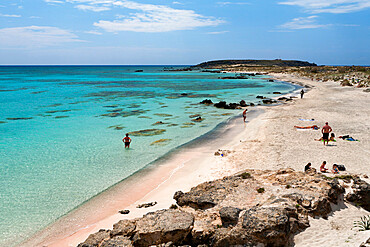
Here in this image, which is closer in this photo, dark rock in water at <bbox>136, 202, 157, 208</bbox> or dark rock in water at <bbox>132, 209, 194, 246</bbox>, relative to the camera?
dark rock in water at <bbox>132, 209, 194, 246</bbox>

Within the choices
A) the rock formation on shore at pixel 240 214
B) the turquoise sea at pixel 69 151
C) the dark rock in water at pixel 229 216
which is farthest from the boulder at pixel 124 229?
the turquoise sea at pixel 69 151

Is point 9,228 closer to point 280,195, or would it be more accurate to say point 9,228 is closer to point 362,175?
point 280,195

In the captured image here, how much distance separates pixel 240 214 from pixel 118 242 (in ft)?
12.0

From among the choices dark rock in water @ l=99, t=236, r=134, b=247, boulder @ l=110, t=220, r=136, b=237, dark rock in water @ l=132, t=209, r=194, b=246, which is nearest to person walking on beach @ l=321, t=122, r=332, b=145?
dark rock in water @ l=132, t=209, r=194, b=246

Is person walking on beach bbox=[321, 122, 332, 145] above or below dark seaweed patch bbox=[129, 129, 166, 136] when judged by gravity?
above

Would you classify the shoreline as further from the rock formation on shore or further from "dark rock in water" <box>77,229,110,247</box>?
the rock formation on shore

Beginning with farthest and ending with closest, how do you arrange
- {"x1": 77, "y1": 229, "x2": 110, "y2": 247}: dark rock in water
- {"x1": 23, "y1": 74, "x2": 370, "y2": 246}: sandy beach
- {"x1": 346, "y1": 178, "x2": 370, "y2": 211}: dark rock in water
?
{"x1": 346, "y1": 178, "x2": 370, "y2": 211}: dark rock in water < {"x1": 23, "y1": 74, "x2": 370, "y2": 246}: sandy beach < {"x1": 77, "y1": 229, "x2": 110, "y2": 247}: dark rock in water

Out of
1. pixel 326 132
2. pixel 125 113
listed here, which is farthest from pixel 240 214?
pixel 125 113

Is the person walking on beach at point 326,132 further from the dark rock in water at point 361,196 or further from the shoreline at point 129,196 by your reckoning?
the dark rock in water at point 361,196

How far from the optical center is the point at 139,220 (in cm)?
839

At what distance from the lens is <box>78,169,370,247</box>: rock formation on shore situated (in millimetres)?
7238

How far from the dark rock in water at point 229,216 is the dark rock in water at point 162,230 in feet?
3.08

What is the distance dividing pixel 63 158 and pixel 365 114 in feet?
95.7

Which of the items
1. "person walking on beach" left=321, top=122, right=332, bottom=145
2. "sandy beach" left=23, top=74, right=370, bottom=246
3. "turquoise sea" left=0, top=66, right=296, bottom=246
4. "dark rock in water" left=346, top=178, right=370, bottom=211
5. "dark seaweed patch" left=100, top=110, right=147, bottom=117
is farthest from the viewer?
"dark seaweed patch" left=100, top=110, right=147, bottom=117
